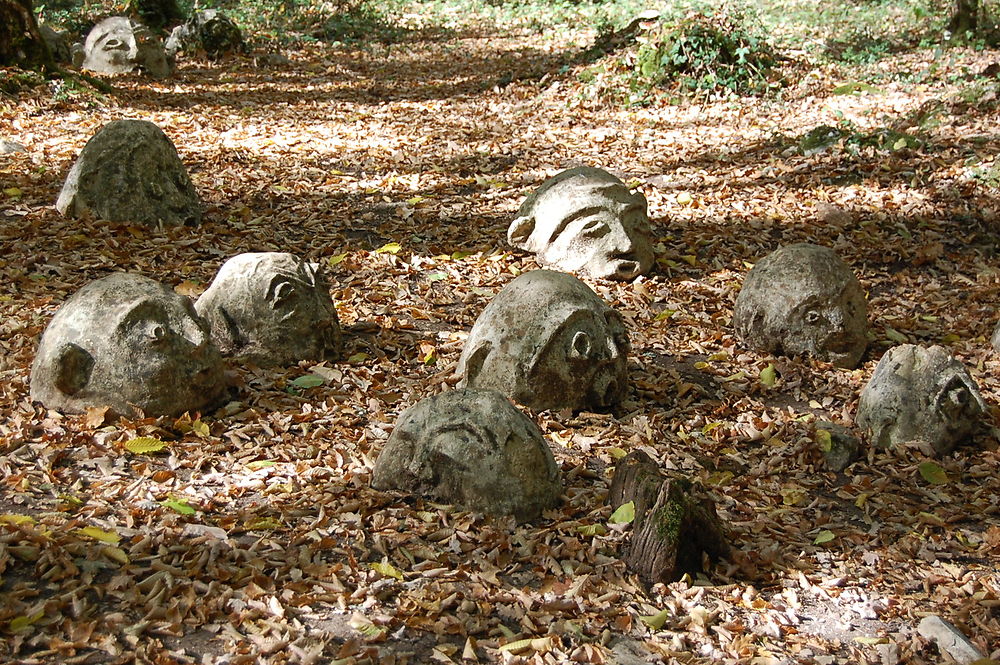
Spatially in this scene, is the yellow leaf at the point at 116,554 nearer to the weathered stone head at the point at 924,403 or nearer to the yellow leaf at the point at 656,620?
the yellow leaf at the point at 656,620

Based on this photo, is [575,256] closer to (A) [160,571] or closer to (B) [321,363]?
(B) [321,363]

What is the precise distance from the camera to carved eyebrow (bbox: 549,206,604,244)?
770cm

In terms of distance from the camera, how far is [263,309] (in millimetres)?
5914

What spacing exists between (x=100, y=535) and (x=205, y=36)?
12.9 m

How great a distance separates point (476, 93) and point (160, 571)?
10831mm

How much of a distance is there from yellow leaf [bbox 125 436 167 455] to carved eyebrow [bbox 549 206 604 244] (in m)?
3.98

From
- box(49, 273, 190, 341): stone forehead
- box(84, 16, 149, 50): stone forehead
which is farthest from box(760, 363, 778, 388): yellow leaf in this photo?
box(84, 16, 149, 50): stone forehead

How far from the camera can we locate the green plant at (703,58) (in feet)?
40.9

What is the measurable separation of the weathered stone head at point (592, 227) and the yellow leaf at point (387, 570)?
4.12 meters

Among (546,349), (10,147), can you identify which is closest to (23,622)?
(546,349)

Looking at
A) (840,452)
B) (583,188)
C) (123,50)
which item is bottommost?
(840,452)

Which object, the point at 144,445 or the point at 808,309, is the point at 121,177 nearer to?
the point at 144,445

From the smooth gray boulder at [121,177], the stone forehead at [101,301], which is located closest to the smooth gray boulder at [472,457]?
the stone forehead at [101,301]

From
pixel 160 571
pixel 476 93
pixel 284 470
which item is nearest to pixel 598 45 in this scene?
pixel 476 93
